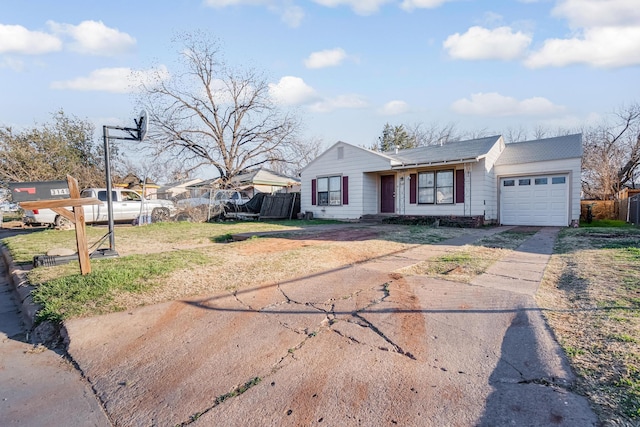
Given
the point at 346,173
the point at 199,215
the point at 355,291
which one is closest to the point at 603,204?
the point at 346,173

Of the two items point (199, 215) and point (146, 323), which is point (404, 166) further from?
point (146, 323)

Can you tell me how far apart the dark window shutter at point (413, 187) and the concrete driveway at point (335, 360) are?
10.6 meters

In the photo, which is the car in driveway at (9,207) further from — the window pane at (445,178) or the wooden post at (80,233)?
the window pane at (445,178)

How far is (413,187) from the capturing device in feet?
47.9

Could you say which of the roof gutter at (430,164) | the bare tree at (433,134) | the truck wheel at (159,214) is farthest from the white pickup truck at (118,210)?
the bare tree at (433,134)

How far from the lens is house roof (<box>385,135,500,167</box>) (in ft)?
42.2

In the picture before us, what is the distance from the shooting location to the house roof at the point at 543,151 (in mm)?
12414

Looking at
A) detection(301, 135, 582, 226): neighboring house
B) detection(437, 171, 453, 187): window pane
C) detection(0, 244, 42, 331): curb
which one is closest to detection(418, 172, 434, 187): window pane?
detection(301, 135, 582, 226): neighboring house

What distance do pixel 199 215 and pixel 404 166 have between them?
9.23 m

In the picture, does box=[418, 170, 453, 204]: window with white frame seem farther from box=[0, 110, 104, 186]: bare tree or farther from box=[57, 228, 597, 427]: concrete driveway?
box=[0, 110, 104, 186]: bare tree

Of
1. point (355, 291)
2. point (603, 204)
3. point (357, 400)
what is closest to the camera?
point (357, 400)

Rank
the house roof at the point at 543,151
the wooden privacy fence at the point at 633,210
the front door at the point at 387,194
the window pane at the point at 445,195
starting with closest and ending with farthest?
1. the house roof at the point at 543,151
2. the wooden privacy fence at the point at 633,210
3. the window pane at the point at 445,195
4. the front door at the point at 387,194

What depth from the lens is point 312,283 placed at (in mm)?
4512

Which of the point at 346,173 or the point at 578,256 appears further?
the point at 346,173
